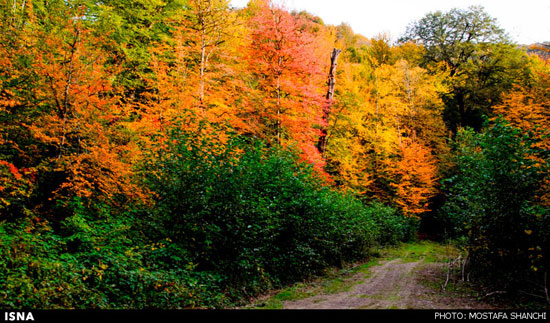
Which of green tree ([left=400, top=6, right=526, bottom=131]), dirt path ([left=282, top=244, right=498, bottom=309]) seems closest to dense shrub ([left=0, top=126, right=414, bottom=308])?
dirt path ([left=282, top=244, right=498, bottom=309])

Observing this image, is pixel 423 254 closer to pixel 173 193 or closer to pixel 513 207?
pixel 513 207

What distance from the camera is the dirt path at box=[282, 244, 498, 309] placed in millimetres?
5980

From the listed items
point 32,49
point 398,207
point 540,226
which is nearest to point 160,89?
point 32,49

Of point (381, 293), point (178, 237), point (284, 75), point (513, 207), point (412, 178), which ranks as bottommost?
point (381, 293)

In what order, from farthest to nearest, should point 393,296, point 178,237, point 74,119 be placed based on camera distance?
point 74,119 < point 178,237 < point 393,296

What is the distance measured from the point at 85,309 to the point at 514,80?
33.4 meters

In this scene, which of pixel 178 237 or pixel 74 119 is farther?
pixel 74 119

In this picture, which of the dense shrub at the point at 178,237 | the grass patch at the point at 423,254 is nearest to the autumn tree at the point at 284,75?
the dense shrub at the point at 178,237

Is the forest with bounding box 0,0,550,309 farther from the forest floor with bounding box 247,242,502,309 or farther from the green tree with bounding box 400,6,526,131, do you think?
the green tree with bounding box 400,6,526,131

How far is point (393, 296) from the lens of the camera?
22.3 ft

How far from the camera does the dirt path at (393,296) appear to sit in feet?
19.6

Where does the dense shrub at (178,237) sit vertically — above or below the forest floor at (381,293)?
above

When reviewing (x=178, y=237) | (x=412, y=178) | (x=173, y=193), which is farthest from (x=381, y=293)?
(x=412, y=178)

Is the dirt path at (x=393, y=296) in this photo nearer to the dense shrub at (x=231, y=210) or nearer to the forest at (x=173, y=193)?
the forest at (x=173, y=193)
